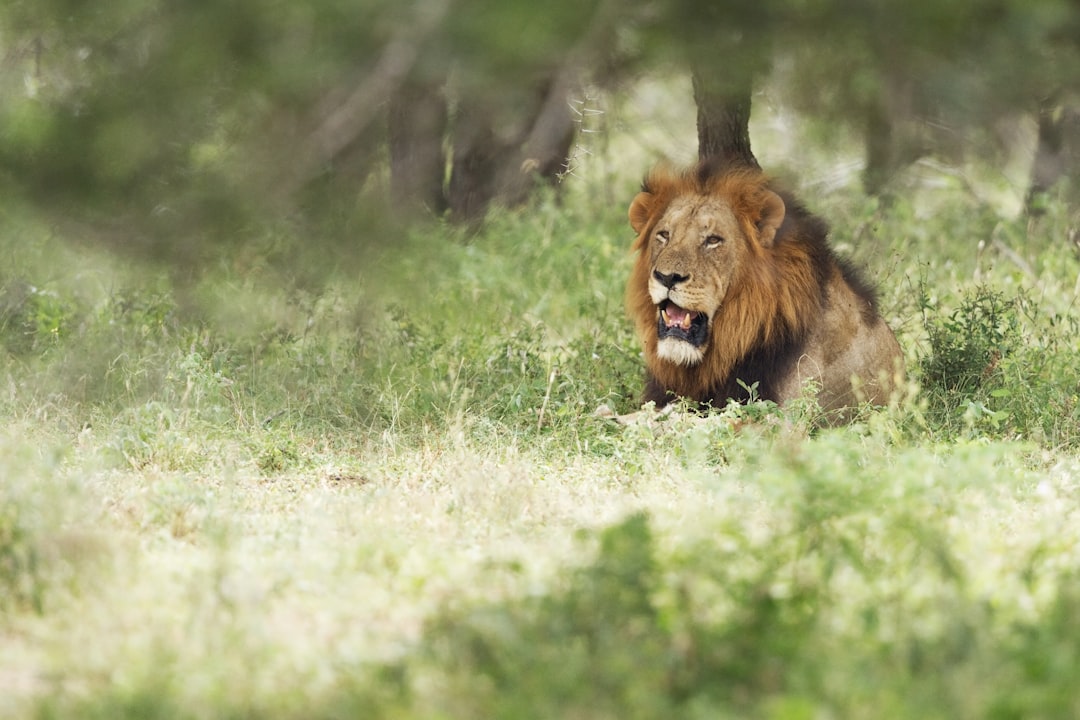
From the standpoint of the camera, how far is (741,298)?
6246mm

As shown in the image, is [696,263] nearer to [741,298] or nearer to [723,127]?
[741,298]

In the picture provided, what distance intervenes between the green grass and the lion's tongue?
0.48m

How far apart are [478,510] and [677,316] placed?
1724 mm

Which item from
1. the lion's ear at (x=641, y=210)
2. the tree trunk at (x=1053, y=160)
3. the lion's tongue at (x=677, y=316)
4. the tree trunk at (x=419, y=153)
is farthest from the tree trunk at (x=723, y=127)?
the tree trunk at (x=1053, y=160)

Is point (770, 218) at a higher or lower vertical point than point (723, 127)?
lower

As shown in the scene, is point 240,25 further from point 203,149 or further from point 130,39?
point 203,149

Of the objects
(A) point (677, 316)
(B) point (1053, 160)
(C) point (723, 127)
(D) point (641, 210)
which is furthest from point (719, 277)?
(B) point (1053, 160)

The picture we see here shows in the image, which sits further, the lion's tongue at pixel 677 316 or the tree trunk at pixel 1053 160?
the tree trunk at pixel 1053 160

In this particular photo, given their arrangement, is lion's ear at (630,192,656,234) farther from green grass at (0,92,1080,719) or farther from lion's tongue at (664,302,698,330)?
green grass at (0,92,1080,719)

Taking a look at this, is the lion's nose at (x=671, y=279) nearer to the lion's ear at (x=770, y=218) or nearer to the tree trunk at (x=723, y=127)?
the lion's ear at (x=770, y=218)

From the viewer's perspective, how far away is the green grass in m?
3.21

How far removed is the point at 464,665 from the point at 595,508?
1.87 metres

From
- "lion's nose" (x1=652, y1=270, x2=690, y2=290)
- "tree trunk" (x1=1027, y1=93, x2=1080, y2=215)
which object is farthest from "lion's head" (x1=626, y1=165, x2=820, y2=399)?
"tree trunk" (x1=1027, y1=93, x2=1080, y2=215)

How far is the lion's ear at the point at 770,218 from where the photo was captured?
629 cm
